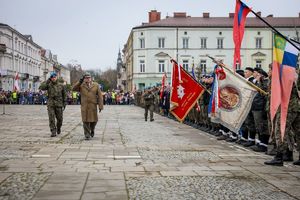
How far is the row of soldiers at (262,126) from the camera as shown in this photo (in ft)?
26.5

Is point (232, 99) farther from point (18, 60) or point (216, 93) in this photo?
point (18, 60)

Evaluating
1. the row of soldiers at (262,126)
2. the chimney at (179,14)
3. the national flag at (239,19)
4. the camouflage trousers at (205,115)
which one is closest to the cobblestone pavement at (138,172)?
the row of soldiers at (262,126)

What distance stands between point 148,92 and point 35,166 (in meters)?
15.5

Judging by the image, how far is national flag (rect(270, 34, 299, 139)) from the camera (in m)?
7.24

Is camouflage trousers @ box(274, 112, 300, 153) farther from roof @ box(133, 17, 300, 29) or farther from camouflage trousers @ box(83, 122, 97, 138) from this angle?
roof @ box(133, 17, 300, 29)

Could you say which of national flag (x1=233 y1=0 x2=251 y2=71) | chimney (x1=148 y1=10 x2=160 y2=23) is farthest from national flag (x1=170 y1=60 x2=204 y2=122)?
chimney (x1=148 y1=10 x2=160 y2=23)

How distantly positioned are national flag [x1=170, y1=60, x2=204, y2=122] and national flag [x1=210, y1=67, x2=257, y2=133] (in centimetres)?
128

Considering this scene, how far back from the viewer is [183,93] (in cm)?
1370

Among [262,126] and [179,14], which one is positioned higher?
[179,14]

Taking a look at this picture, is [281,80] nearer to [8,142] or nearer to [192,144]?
[192,144]

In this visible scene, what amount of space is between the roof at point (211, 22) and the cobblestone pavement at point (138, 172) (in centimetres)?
6263

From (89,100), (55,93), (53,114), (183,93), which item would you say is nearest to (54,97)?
(55,93)

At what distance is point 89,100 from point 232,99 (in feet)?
14.0

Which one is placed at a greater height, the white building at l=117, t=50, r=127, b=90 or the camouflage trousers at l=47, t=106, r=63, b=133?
the white building at l=117, t=50, r=127, b=90
